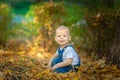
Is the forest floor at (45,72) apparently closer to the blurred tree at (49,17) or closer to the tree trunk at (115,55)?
the tree trunk at (115,55)

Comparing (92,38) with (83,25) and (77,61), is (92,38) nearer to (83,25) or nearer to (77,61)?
(83,25)

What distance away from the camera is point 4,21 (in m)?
10.0

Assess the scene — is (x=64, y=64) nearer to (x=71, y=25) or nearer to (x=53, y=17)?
(x=71, y=25)

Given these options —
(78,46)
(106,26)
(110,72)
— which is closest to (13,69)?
(110,72)

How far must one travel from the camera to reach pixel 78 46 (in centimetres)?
983

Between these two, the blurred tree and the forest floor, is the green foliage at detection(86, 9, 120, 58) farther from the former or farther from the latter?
the forest floor

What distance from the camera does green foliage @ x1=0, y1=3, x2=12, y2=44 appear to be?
9930mm

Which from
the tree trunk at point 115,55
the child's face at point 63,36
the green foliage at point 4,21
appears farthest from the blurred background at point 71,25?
the child's face at point 63,36

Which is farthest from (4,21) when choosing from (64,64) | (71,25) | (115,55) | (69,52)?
(115,55)

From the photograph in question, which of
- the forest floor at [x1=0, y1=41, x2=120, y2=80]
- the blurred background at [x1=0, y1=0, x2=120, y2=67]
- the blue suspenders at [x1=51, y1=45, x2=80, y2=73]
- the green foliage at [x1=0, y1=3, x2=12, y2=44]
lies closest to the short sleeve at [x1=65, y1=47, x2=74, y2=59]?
the blue suspenders at [x1=51, y1=45, x2=80, y2=73]

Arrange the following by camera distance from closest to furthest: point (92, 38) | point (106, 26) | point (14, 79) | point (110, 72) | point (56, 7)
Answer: point (14, 79)
point (110, 72)
point (106, 26)
point (92, 38)
point (56, 7)

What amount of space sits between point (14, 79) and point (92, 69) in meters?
1.09

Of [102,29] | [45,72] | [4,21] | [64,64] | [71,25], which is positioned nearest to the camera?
[45,72]

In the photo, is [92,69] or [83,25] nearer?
[92,69]
